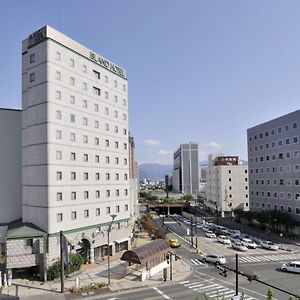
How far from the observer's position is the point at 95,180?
56.4m

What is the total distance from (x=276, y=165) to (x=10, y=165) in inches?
2564

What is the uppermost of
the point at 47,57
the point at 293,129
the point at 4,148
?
the point at 47,57

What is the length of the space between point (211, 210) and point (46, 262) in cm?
10582

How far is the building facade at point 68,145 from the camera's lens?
156ft

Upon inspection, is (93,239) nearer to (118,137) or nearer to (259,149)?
(118,137)

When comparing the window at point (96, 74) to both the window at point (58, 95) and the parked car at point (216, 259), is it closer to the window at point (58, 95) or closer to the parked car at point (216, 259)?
the window at point (58, 95)

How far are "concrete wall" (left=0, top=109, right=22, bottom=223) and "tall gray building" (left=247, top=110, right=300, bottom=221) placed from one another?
59.8 m

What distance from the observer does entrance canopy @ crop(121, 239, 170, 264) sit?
4253 centimetres

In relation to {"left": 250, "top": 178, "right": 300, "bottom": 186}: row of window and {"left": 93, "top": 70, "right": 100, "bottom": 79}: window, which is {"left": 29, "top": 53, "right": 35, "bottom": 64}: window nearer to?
{"left": 93, "top": 70, "right": 100, "bottom": 79}: window

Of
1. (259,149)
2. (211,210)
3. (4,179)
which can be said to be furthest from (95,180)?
(211,210)

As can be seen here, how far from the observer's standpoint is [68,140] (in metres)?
50.7

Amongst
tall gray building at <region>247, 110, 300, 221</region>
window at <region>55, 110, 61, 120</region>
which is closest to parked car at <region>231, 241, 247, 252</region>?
tall gray building at <region>247, 110, 300, 221</region>

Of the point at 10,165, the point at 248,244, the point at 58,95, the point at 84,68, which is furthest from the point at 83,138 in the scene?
the point at 248,244

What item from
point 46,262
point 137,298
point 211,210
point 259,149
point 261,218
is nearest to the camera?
point 137,298
